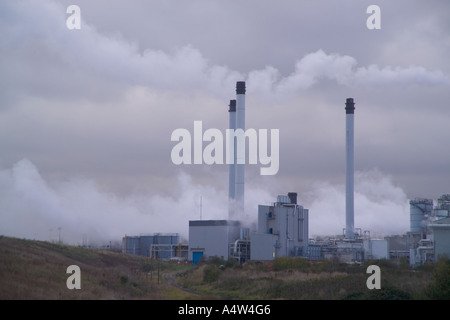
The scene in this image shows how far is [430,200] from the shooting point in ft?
193

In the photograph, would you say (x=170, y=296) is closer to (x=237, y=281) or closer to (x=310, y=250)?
(x=237, y=281)

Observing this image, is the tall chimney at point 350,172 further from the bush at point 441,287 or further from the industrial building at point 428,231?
the bush at point 441,287

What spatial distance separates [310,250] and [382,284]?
30.1 metres

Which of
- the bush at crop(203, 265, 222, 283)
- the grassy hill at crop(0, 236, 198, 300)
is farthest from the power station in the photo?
the grassy hill at crop(0, 236, 198, 300)

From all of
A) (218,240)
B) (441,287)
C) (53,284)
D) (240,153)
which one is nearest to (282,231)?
(218,240)

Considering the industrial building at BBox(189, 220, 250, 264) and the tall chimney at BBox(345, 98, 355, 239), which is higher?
the tall chimney at BBox(345, 98, 355, 239)

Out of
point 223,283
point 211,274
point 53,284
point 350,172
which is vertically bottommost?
point 223,283

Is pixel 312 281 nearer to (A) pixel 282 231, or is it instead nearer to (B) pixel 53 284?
(B) pixel 53 284

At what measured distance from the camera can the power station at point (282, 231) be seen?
193 feet

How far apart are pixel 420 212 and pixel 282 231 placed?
532 inches

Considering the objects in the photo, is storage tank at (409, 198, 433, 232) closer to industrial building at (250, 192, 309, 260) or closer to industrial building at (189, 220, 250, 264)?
industrial building at (250, 192, 309, 260)

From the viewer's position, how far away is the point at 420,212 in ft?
193

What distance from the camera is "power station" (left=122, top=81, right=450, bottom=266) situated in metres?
58.7
